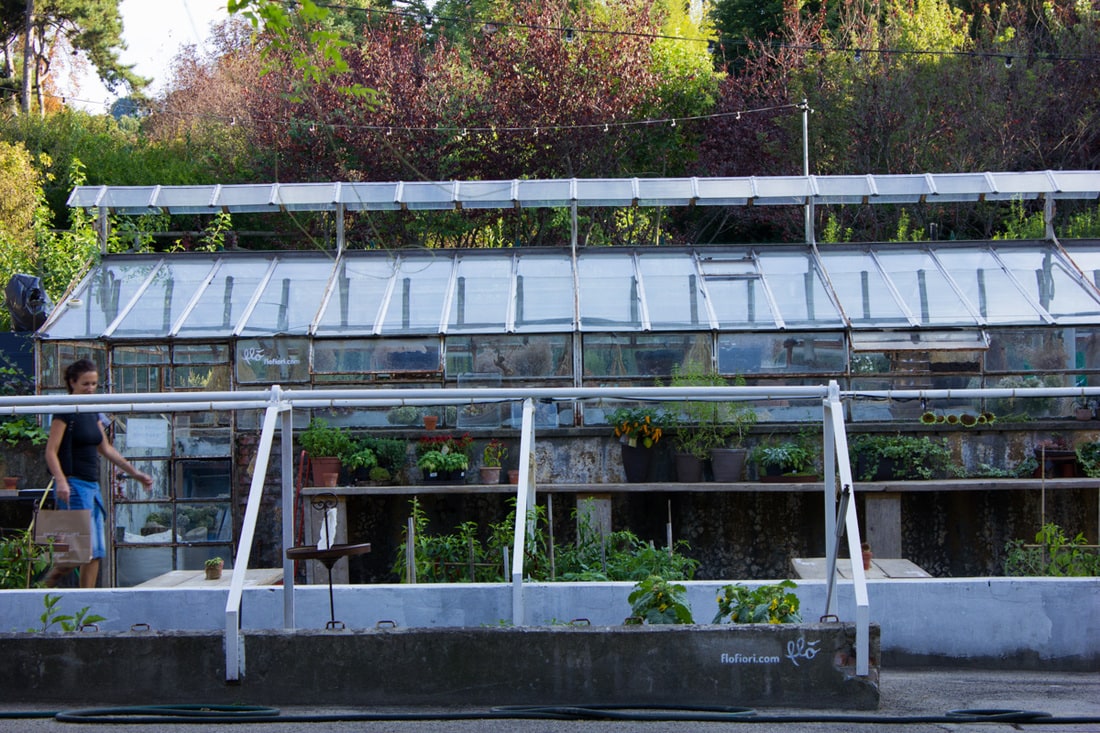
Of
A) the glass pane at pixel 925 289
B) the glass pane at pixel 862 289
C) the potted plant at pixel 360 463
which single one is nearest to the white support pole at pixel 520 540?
the potted plant at pixel 360 463

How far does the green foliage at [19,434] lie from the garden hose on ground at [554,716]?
701cm

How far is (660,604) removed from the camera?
5785mm

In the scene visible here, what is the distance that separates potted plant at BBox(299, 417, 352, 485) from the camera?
34.1ft

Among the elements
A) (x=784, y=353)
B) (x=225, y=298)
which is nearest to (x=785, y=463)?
(x=784, y=353)

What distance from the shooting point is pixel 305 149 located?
2205cm

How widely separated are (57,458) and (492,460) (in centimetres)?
479

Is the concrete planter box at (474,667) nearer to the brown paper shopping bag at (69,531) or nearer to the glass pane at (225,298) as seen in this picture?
the brown paper shopping bag at (69,531)

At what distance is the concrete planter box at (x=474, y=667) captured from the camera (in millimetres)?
5258

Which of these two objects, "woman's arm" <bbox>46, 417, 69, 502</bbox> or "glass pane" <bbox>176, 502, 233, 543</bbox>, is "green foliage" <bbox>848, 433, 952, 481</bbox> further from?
"woman's arm" <bbox>46, 417, 69, 502</bbox>

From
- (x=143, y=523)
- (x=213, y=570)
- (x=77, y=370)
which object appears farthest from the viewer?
(x=143, y=523)

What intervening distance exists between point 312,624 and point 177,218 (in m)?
17.4

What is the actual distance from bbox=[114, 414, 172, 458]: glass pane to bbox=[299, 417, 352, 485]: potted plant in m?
1.39

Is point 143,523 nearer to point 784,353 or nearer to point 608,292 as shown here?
point 608,292

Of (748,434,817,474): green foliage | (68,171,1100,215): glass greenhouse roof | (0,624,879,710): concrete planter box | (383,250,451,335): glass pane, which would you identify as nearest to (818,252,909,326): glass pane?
(68,171,1100,215): glass greenhouse roof
